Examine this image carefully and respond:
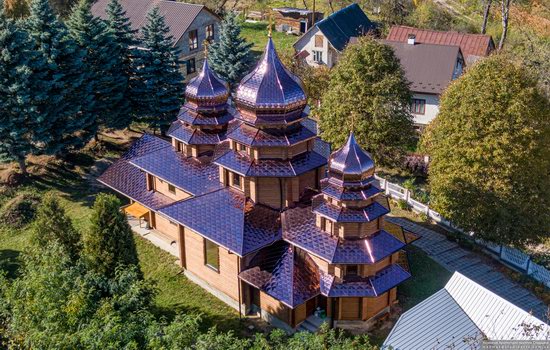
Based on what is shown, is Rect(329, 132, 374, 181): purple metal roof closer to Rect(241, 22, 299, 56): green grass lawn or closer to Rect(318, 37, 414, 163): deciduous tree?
Rect(318, 37, 414, 163): deciduous tree

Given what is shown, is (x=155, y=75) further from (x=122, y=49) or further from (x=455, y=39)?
(x=455, y=39)

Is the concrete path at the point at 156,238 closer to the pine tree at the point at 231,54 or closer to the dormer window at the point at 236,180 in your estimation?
the dormer window at the point at 236,180

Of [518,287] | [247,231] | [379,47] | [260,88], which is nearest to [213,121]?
[260,88]

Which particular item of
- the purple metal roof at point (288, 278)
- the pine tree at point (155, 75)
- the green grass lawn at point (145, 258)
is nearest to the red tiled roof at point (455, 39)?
the pine tree at point (155, 75)

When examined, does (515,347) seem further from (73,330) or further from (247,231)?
(73,330)

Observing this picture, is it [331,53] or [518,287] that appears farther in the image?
[331,53]

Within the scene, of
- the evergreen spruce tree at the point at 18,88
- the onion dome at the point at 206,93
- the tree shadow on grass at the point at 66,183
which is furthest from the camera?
the tree shadow on grass at the point at 66,183
